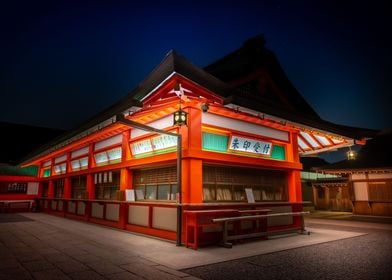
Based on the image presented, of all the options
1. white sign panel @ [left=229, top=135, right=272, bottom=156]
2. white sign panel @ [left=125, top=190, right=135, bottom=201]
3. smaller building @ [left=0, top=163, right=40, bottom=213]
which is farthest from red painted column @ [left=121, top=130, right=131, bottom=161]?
smaller building @ [left=0, top=163, right=40, bottom=213]

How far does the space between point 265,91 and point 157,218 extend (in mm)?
7181

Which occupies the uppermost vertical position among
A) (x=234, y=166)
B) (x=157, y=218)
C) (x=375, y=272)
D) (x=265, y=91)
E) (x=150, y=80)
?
(x=265, y=91)

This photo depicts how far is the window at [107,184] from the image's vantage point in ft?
41.5

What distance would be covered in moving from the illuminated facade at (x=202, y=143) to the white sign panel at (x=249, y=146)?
4 cm

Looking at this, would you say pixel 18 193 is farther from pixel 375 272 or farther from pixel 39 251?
pixel 375 272

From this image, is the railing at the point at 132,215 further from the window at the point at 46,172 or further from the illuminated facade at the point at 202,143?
the window at the point at 46,172

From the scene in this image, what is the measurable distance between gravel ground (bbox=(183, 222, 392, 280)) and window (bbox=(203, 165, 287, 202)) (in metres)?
3.07

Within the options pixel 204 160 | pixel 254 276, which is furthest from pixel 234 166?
pixel 254 276

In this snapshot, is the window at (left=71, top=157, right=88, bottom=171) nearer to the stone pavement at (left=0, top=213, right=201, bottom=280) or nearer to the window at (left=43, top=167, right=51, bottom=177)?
the stone pavement at (left=0, top=213, right=201, bottom=280)

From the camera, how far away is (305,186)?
31109mm

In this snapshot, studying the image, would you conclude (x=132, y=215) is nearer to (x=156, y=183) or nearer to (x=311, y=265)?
(x=156, y=183)

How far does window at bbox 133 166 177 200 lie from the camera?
949cm

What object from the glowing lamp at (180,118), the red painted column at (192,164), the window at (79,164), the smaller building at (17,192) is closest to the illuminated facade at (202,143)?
the red painted column at (192,164)

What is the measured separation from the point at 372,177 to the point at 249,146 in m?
15.3
